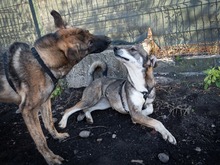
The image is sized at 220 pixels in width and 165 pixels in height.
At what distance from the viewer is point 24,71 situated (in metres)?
2.95

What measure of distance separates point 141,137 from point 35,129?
1.48 m

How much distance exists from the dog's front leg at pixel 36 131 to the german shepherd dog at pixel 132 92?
90 centimetres

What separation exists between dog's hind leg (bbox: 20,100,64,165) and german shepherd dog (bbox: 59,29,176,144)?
900 mm

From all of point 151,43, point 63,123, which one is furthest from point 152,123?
point 151,43

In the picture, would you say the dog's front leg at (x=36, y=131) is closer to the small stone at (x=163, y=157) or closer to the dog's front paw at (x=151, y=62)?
the small stone at (x=163, y=157)

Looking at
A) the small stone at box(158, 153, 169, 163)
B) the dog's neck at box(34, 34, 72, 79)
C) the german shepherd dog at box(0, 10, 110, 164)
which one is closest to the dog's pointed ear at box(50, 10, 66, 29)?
the german shepherd dog at box(0, 10, 110, 164)

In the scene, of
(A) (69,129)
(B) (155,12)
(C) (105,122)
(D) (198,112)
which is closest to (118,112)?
(C) (105,122)

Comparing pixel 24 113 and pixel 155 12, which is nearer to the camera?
pixel 24 113

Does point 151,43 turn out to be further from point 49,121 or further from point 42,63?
point 49,121

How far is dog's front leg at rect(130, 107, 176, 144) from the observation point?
3.18 m

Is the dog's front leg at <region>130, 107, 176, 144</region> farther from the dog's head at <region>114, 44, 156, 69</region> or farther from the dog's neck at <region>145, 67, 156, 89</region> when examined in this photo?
the dog's head at <region>114, 44, 156, 69</region>

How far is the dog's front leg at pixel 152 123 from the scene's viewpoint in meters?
3.18

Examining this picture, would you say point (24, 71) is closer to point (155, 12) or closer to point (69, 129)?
point (69, 129)

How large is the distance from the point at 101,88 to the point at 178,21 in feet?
7.08
